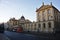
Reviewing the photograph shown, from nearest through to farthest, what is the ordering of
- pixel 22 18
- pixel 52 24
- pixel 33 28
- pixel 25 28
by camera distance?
pixel 52 24 < pixel 33 28 < pixel 25 28 < pixel 22 18

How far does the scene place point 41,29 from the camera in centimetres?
5728

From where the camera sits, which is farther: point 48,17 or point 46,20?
point 48,17

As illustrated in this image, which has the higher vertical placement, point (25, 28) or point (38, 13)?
point (38, 13)

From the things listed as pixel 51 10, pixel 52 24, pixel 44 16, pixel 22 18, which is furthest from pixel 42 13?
pixel 22 18

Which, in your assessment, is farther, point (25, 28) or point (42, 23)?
point (25, 28)

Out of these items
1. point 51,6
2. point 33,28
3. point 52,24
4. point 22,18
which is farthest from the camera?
point 22,18

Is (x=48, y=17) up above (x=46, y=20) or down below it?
above

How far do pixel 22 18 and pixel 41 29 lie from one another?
123 ft

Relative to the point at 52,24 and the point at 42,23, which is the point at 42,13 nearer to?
the point at 42,23

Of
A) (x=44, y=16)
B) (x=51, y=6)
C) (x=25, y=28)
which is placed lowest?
Result: (x=25, y=28)

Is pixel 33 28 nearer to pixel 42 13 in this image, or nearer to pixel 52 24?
pixel 42 13

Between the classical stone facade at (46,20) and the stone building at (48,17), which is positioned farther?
the classical stone facade at (46,20)

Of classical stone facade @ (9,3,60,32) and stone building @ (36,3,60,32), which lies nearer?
stone building @ (36,3,60,32)

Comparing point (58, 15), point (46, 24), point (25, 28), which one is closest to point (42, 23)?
point (46, 24)
